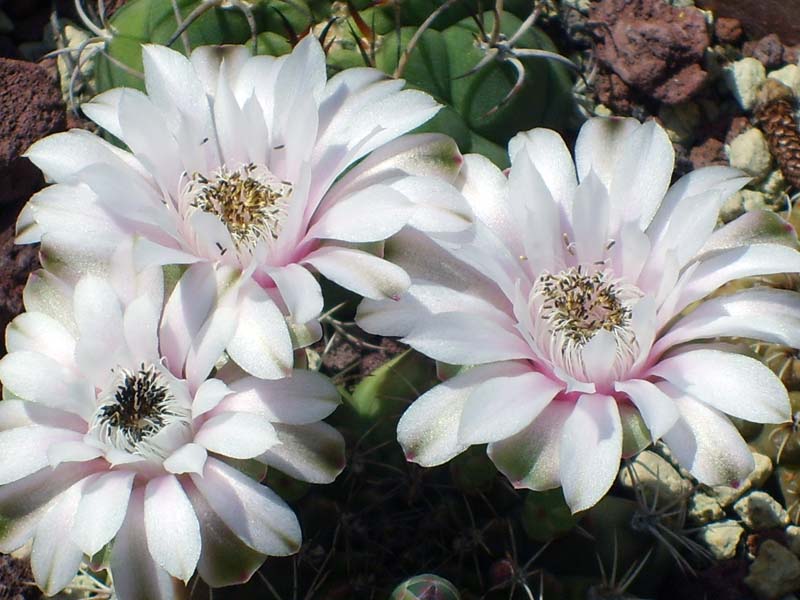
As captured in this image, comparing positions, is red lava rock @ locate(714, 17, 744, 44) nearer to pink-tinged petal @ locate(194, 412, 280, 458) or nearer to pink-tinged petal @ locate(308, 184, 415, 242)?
pink-tinged petal @ locate(308, 184, 415, 242)

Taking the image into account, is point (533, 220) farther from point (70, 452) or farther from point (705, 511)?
point (705, 511)

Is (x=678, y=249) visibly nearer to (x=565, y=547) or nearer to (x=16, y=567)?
(x=565, y=547)

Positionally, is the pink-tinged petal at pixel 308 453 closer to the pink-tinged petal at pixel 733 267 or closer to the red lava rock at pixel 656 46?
the pink-tinged petal at pixel 733 267

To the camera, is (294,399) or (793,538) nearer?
(294,399)

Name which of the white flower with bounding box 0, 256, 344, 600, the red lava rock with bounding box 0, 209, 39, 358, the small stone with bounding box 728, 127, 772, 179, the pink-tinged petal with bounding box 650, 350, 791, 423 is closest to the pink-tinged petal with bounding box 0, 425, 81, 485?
the white flower with bounding box 0, 256, 344, 600

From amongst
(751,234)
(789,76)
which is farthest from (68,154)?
(789,76)

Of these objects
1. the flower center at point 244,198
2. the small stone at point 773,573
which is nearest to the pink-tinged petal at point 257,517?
the flower center at point 244,198
